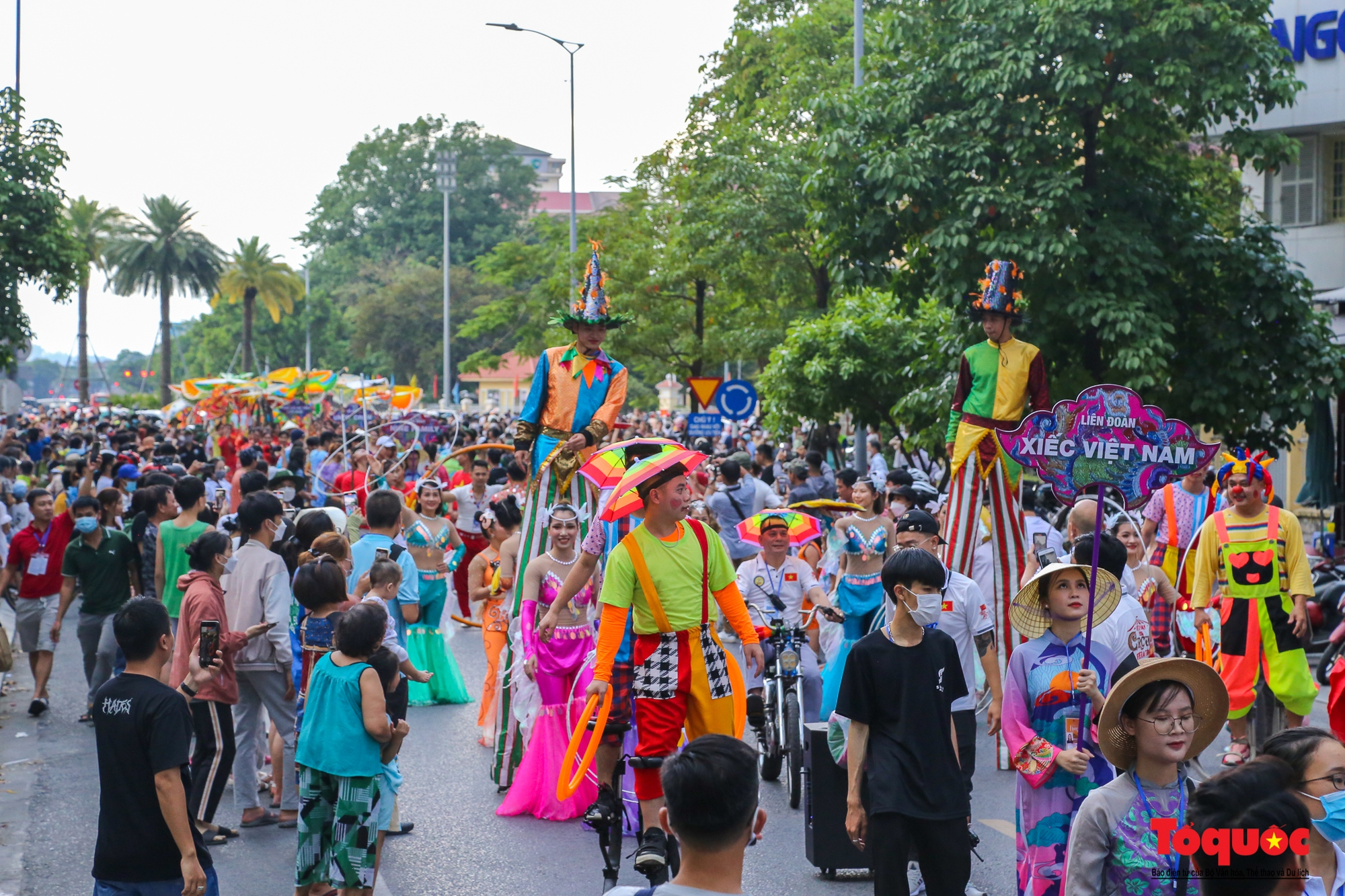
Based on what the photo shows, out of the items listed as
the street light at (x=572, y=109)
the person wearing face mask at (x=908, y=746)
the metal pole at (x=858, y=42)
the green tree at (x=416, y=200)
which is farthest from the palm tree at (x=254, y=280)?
the person wearing face mask at (x=908, y=746)

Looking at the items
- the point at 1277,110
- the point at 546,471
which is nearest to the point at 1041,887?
the point at 546,471

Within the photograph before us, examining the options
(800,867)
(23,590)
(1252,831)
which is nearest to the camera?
(1252,831)

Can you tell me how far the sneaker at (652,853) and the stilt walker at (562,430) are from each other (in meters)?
2.92

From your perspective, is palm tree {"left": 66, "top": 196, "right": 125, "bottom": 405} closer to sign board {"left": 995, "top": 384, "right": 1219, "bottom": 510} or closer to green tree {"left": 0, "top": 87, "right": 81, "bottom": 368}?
green tree {"left": 0, "top": 87, "right": 81, "bottom": 368}

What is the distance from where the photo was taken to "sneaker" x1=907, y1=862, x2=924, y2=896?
6477 millimetres

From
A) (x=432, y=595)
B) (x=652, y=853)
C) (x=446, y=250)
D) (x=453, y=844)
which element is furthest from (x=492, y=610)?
(x=446, y=250)

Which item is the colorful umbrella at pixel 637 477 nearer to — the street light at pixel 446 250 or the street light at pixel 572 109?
the street light at pixel 572 109

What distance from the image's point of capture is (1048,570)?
5281 millimetres

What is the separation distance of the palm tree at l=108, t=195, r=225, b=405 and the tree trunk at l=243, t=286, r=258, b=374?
7.58 ft

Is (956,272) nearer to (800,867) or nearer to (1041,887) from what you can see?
(800,867)

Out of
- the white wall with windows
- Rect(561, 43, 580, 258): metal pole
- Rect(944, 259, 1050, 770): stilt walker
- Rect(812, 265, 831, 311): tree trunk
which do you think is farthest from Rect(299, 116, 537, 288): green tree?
Rect(944, 259, 1050, 770): stilt walker

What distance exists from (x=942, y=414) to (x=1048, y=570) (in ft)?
33.1

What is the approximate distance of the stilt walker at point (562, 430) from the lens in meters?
8.91

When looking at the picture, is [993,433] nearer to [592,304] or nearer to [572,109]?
[592,304]
